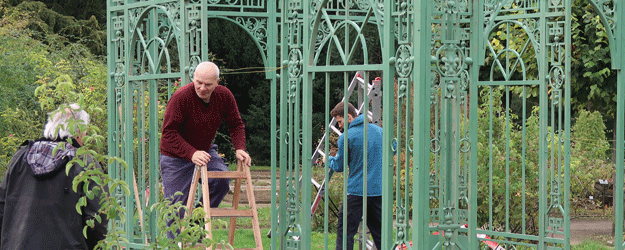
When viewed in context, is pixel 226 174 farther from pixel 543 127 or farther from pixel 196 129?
pixel 543 127

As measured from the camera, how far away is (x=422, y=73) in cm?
445

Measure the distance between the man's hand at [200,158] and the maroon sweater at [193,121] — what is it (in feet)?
0.32

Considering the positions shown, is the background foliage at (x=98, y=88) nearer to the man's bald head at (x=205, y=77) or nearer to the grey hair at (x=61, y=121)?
the grey hair at (x=61, y=121)

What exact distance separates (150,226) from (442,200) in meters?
2.95

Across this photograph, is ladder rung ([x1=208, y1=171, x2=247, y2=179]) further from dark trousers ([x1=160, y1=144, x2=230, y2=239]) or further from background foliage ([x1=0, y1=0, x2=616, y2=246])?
background foliage ([x1=0, y1=0, x2=616, y2=246])

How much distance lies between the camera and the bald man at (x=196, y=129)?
222 inches

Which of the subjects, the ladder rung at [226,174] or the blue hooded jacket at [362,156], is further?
the blue hooded jacket at [362,156]

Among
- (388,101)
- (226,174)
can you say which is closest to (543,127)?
(388,101)

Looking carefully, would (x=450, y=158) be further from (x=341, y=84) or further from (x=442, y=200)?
(x=341, y=84)

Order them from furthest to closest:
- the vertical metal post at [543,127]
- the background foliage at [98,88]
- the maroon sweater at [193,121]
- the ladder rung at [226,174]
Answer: the background foliage at [98,88], the vertical metal post at [543,127], the maroon sweater at [193,121], the ladder rung at [226,174]

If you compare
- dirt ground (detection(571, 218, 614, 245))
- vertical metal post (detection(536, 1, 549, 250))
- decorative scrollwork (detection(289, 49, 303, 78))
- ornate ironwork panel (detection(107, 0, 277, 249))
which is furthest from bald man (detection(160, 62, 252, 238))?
dirt ground (detection(571, 218, 614, 245))

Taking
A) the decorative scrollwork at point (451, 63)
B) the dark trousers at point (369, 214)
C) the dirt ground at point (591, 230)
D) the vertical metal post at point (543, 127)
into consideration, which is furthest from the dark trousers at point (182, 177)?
the dirt ground at point (591, 230)

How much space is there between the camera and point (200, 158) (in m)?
5.47

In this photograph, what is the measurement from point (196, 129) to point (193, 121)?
8 centimetres
